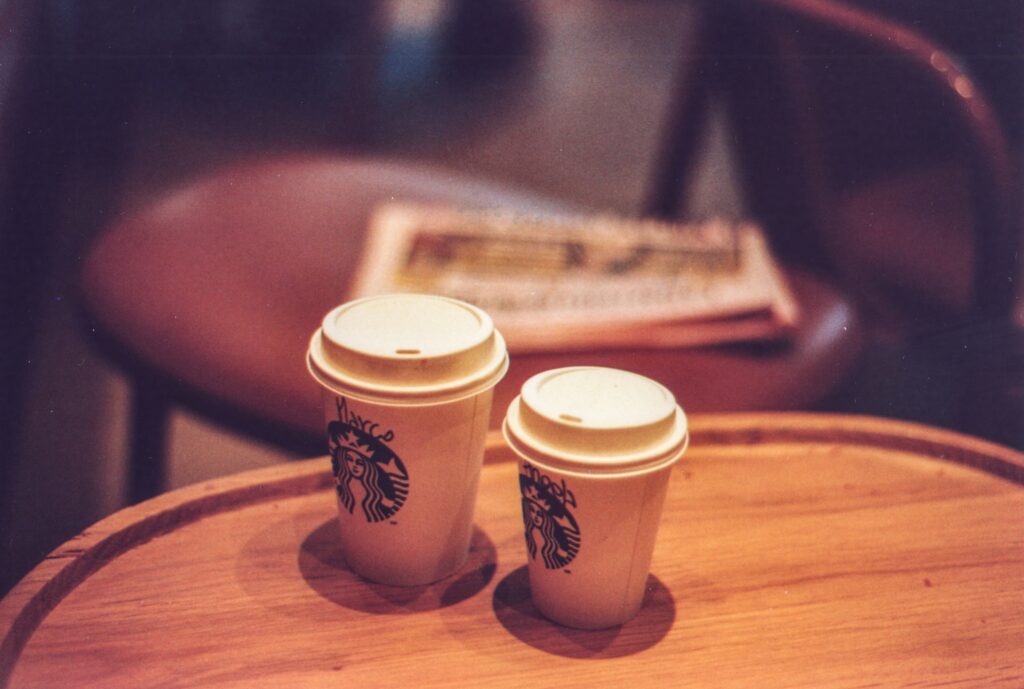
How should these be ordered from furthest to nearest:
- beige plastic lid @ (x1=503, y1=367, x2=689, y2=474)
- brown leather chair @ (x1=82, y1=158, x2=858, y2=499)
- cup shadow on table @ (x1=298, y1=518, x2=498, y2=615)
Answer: brown leather chair @ (x1=82, y1=158, x2=858, y2=499) → cup shadow on table @ (x1=298, y1=518, x2=498, y2=615) → beige plastic lid @ (x1=503, y1=367, x2=689, y2=474)

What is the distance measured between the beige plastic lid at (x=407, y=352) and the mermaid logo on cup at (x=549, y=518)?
7cm

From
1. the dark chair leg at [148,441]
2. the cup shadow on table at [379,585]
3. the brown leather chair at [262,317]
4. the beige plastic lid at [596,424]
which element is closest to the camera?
the beige plastic lid at [596,424]

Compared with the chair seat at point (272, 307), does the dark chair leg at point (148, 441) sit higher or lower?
lower

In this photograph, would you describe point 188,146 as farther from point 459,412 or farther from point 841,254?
point 459,412

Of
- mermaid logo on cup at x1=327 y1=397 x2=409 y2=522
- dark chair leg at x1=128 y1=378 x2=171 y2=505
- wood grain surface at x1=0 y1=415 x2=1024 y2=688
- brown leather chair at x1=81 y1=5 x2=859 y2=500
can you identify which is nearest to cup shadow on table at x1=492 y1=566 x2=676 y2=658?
wood grain surface at x1=0 y1=415 x2=1024 y2=688

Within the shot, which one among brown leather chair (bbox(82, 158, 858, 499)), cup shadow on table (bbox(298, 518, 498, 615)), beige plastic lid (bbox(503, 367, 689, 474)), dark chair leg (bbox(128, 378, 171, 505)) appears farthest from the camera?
dark chair leg (bbox(128, 378, 171, 505))

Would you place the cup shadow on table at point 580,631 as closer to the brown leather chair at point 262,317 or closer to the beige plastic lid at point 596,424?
the beige plastic lid at point 596,424

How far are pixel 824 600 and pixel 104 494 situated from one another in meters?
1.13

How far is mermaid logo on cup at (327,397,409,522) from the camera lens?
0.59 metres

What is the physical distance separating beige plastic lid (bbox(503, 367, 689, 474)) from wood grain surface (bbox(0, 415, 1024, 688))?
0.14 meters

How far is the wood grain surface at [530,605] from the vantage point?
23.2 inches

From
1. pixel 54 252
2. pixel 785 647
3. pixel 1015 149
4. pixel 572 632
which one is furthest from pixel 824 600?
pixel 54 252

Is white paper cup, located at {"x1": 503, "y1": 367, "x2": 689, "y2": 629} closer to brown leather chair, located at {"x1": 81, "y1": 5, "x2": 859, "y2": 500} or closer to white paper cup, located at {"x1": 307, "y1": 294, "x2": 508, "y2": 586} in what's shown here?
white paper cup, located at {"x1": 307, "y1": 294, "x2": 508, "y2": 586}

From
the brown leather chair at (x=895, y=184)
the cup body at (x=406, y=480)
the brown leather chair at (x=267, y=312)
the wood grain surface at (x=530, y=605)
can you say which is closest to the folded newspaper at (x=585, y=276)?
the brown leather chair at (x=267, y=312)
